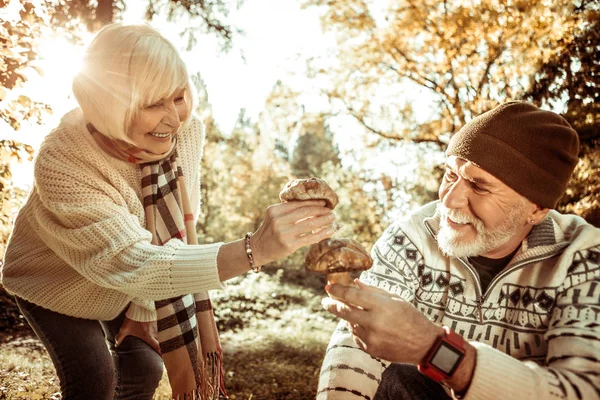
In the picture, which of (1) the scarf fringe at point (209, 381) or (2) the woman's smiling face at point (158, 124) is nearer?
(2) the woman's smiling face at point (158, 124)

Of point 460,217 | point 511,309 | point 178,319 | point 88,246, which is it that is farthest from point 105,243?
point 511,309

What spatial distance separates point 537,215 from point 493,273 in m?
0.39

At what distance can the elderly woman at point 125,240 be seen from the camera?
2326 millimetres

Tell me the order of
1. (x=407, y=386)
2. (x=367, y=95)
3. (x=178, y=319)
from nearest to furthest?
(x=407, y=386), (x=178, y=319), (x=367, y=95)

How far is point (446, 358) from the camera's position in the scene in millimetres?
1868

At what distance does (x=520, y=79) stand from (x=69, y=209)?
7833 mm

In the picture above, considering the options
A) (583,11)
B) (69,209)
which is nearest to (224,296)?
(583,11)

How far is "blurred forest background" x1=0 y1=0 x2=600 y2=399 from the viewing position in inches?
203

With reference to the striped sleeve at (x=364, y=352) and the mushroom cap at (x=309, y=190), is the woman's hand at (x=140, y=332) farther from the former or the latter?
the mushroom cap at (x=309, y=190)

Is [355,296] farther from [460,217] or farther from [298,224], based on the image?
[460,217]

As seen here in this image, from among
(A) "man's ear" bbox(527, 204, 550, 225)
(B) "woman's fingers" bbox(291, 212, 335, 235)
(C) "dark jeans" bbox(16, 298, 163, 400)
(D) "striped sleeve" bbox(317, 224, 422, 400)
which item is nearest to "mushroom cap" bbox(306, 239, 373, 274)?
(B) "woman's fingers" bbox(291, 212, 335, 235)

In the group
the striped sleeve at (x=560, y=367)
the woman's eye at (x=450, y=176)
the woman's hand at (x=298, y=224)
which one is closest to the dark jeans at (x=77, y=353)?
the woman's hand at (x=298, y=224)

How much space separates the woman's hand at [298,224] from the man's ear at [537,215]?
45.2 inches

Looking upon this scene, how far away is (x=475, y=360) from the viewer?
1897 millimetres
